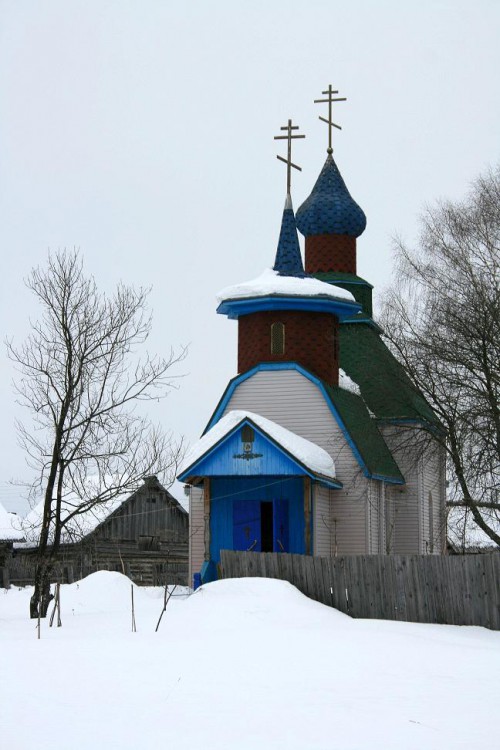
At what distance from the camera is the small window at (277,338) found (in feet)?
93.6

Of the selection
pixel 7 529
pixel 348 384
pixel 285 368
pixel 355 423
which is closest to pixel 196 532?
pixel 285 368

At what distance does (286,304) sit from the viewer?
93.2 ft

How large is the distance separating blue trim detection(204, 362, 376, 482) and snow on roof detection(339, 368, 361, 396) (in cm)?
286

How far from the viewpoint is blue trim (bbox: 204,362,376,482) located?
26.8 meters

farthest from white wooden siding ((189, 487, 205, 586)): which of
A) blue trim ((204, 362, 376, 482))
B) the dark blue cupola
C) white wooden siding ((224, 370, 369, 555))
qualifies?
the dark blue cupola

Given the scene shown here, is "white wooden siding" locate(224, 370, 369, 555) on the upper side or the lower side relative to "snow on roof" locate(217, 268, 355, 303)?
lower

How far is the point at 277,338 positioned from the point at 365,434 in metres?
3.12

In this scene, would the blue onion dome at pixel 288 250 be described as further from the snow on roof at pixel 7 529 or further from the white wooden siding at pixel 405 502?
the snow on roof at pixel 7 529

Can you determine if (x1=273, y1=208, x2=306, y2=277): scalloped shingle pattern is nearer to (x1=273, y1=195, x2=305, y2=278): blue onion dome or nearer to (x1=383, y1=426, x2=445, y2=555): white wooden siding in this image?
(x1=273, y1=195, x2=305, y2=278): blue onion dome

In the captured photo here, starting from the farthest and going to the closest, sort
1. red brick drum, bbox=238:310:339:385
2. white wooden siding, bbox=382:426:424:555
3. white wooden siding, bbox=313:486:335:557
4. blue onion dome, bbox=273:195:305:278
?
1. white wooden siding, bbox=382:426:424:555
2. blue onion dome, bbox=273:195:305:278
3. red brick drum, bbox=238:310:339:385
4. white wooden siding, bbox=313:486:335:557

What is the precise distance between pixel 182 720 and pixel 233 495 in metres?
16.5

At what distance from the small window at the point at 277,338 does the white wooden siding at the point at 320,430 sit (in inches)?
25.3

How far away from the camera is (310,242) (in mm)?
34719

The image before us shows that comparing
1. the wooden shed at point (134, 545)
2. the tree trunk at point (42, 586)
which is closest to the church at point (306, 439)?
the tree trunk at point (42, 586)
